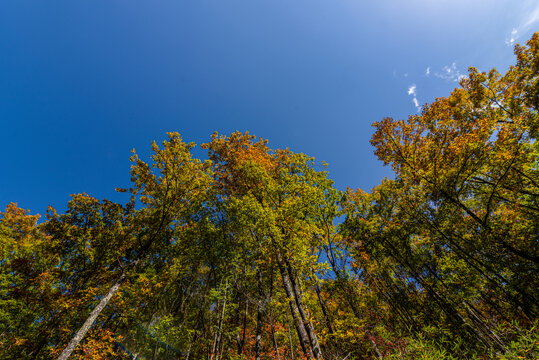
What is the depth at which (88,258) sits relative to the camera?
11352 millimetres

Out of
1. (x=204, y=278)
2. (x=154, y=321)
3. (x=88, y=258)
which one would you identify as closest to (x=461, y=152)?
(x=204, y=278)

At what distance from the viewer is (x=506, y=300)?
24.5ft

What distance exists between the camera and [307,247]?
9172mm

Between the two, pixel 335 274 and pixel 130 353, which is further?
pixel 130 353

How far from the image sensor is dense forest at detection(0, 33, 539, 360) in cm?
731

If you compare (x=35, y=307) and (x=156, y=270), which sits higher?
(x=156, y=270)

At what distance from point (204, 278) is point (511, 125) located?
16972 mm

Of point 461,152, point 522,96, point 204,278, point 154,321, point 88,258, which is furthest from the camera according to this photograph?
point 204,278

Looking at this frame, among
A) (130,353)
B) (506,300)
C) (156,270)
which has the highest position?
(156,270)

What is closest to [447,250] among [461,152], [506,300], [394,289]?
[506,300]

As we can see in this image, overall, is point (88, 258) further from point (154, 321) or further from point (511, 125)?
point (511, 125)

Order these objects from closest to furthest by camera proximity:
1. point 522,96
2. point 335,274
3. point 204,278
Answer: point 522,96 → point 335,274 → point 204,278

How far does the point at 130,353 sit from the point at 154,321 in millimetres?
4020

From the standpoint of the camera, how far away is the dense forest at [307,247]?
7.31m
